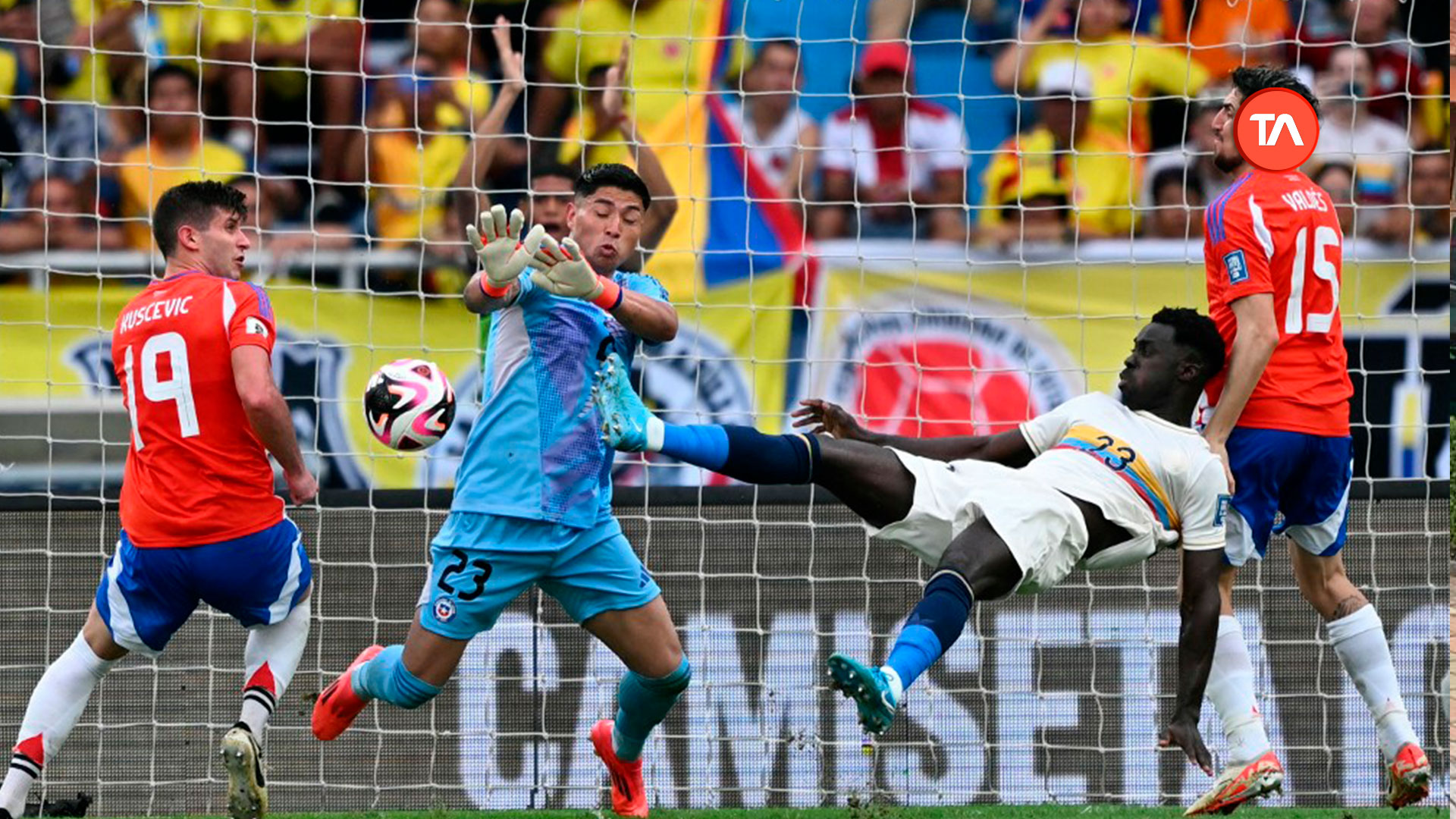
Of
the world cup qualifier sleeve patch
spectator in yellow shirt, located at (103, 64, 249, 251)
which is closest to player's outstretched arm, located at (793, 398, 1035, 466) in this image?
the world cup qualifier sleeve patch

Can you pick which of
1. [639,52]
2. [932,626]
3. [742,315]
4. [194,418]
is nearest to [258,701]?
[194,418]

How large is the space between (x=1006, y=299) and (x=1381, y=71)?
2208 millimetres

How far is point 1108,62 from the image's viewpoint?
8406 millimetres

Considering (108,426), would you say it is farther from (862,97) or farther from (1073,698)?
(1073,698)

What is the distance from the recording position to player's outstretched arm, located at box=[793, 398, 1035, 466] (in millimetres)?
5934

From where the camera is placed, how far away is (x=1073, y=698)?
732 cm

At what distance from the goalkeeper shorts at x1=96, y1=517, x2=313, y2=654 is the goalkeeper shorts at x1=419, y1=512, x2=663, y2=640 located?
48 centimetres

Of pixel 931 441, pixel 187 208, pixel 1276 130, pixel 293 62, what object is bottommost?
pixel 931 441

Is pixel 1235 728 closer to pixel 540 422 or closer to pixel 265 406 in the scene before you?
pixel 540 422

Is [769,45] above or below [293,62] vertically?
above

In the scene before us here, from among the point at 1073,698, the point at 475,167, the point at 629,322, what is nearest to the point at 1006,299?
the point at 1073,698

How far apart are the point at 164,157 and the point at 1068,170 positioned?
159 inches

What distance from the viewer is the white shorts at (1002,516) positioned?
5.48 m

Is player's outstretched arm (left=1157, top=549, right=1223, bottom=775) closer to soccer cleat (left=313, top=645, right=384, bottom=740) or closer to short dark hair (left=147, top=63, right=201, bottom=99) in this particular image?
soccer cleat (left=313, top=645, right=384, bottom=740)
